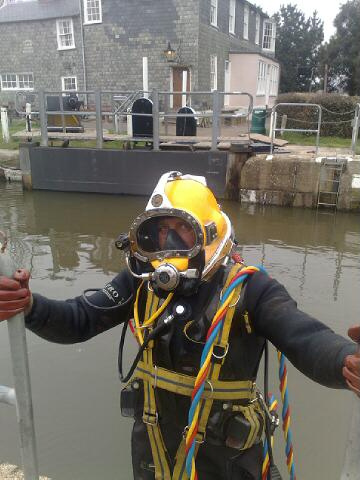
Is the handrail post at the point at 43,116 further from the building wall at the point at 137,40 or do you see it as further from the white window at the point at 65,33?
the white window at the point at 65,33

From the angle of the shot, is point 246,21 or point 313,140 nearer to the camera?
point 313,140

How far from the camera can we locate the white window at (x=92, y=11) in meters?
19.7

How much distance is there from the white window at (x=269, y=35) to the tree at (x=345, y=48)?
3.94 metres

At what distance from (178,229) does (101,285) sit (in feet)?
A: 13.1

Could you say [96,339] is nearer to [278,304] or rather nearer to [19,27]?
[278,304]

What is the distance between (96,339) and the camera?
423 cm

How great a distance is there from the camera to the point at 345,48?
1161 inches

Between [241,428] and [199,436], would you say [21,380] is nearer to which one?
[199,436]

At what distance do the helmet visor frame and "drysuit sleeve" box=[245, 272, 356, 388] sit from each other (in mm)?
246

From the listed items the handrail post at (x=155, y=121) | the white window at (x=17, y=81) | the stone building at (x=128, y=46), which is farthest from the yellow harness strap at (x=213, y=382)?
the white window at (x=17, y=81)

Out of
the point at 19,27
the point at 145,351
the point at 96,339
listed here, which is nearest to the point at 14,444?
the point at 96,339

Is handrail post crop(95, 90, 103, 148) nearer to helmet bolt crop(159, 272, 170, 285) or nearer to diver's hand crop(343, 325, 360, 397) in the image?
helmet bolt crop(159, 272, 170, 285)

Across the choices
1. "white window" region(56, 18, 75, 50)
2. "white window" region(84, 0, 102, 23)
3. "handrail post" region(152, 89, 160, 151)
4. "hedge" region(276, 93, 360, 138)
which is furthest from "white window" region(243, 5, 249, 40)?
"handrail post" region(152, 89, 160, 151)

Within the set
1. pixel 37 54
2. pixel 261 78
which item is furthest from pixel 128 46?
A: pixel 261 78
